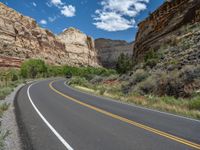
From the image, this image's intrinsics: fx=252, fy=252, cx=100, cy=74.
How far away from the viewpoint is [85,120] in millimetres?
10938

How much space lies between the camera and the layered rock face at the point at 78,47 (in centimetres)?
16000

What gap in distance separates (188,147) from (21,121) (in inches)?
278

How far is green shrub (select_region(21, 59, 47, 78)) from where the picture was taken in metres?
79.8

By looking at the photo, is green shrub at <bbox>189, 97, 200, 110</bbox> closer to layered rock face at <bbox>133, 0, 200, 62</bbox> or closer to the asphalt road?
the asphalt road

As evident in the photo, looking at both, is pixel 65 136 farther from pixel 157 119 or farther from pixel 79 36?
pixel 79 36

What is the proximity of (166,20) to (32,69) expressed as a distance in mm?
51059

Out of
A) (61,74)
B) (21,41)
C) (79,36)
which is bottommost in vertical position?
(61,74)

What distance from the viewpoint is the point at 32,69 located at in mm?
83938

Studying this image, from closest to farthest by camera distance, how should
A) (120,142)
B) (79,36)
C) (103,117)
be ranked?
(120,142), (103,117), (79,36)

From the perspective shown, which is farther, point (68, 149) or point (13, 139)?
point (13, 139)

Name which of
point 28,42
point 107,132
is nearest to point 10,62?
point 28,42

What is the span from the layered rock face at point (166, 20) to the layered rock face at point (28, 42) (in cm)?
5205

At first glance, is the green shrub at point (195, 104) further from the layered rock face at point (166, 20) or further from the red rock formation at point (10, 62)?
the red rock formation at point (10, 62)

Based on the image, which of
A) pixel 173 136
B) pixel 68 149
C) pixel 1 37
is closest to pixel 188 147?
pixel 173 136
